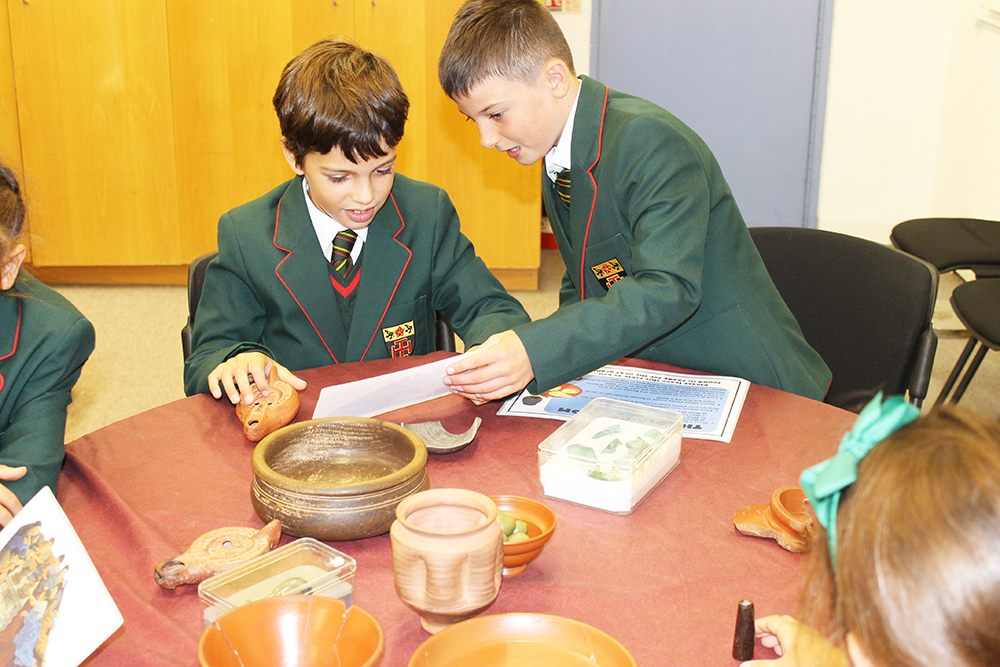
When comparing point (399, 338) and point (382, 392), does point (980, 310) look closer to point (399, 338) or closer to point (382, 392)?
point (399, 338)

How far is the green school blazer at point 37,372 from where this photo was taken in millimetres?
1090

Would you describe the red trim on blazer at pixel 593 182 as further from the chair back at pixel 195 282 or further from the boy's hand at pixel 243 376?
the chair back at pixel 195 282

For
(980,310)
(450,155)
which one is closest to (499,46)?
(980,310)

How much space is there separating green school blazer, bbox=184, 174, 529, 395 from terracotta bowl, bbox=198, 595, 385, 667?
0.81m

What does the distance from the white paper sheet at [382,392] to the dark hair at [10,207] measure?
18.9 inches

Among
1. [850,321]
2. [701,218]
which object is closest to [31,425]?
[701,218]

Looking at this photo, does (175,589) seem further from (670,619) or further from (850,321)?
(850,321)

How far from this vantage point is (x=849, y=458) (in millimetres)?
571

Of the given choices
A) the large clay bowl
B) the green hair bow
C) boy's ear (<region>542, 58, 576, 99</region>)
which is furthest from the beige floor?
the green hair bow

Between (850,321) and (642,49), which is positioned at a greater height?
(642,49)

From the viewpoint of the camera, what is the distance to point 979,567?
50 centimetres

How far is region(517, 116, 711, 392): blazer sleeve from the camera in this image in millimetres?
1310

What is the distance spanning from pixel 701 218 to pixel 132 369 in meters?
2.65

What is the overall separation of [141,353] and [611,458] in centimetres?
298
